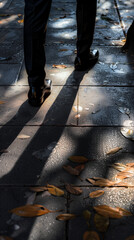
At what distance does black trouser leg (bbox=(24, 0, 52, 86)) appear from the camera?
2223 mm

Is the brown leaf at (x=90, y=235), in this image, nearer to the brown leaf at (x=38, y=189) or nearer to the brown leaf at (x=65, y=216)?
the brown leaf at (x=65, y=216)

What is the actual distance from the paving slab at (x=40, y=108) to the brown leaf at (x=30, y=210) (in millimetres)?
912

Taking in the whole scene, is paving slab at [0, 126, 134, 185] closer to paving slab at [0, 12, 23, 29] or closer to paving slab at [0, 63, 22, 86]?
paving slab at [0, 63, 22, 86]

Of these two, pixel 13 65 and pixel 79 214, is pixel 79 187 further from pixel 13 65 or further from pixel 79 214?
pixel 13 65

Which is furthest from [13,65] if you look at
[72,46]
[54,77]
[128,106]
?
[128,106]

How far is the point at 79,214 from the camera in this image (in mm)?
1676

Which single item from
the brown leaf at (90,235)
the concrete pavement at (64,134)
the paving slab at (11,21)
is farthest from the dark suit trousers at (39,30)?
the paving slab at (11,21)

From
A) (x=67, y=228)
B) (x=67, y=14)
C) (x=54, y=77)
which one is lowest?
(x=67, y=228)

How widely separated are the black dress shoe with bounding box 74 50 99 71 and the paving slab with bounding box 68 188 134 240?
1833 mm

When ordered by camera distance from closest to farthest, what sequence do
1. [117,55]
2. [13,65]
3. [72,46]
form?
1. [13,65]
2. [117,55]
3. [72,46]

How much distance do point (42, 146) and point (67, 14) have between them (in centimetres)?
375

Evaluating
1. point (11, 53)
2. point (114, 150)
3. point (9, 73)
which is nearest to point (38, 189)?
point (114, 150)

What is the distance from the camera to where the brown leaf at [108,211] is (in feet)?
5.46

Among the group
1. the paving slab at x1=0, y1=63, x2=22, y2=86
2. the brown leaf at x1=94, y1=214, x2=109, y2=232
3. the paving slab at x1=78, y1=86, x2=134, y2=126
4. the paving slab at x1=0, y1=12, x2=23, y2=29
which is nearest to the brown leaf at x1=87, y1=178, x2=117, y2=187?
the brown leaf at x1=94, y1=214, x2=109, y2=232
